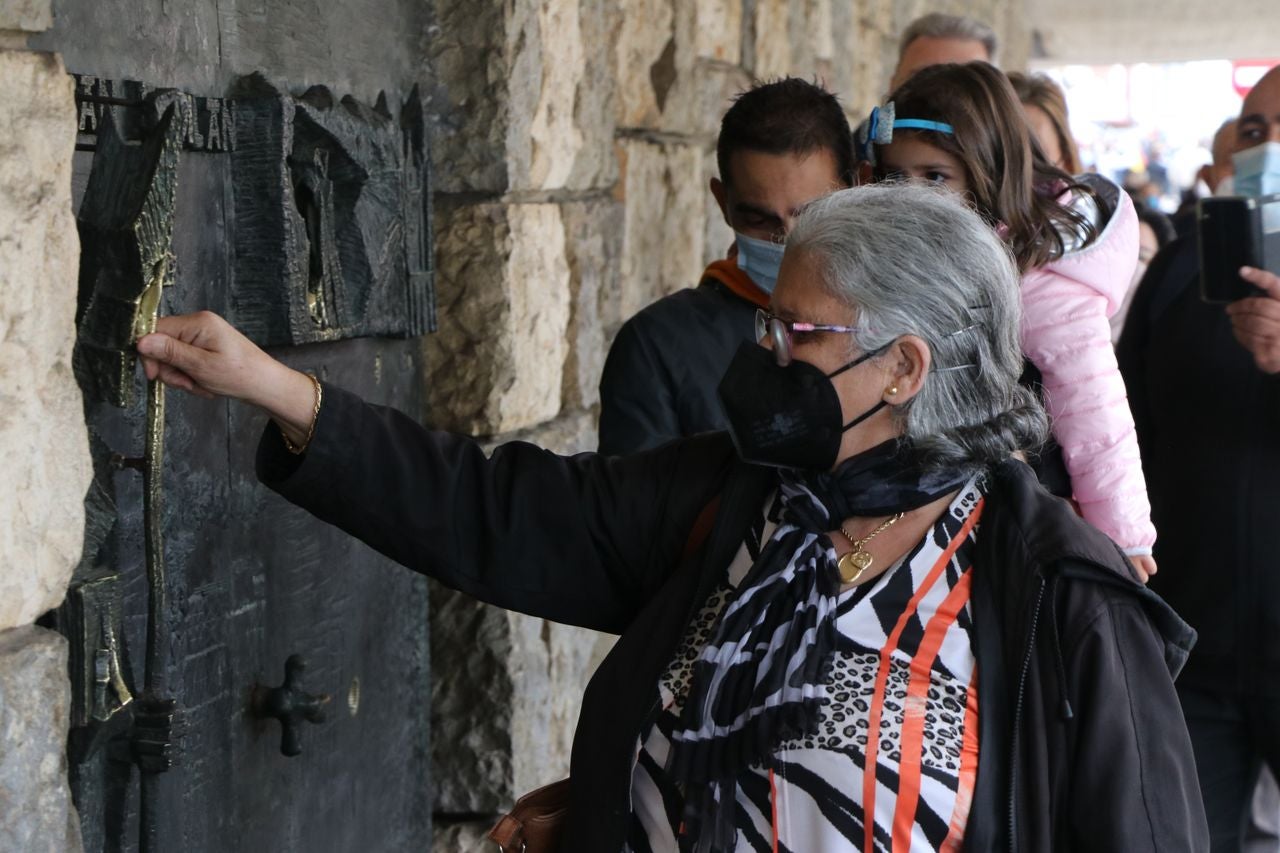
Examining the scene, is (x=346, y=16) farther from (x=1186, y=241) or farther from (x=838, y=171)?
(x=1186, y=241)

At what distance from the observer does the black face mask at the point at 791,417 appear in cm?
165

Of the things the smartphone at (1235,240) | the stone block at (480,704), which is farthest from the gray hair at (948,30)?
the stone block at (480,704)

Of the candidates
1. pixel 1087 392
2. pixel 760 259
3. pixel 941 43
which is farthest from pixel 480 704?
pixel 941 43

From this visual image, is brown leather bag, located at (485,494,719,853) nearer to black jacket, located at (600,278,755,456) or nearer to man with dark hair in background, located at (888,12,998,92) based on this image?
black jacket, located at (600,278,755,456)

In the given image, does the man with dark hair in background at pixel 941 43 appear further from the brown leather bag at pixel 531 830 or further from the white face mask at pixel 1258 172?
the brown leather bag at pixel 531 830

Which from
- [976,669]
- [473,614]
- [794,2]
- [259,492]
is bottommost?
[473,614]

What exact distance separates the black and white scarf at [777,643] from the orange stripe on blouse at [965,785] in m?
0.15

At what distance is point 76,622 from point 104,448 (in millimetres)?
176

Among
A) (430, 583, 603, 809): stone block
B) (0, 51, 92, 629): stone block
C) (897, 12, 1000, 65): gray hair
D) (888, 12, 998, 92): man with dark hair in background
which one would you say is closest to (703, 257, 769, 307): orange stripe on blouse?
(430, 583, 603, 809): stone block

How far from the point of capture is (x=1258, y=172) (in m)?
2.35

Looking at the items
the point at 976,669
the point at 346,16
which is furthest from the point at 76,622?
the point at 346,16

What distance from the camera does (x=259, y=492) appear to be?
6.29 ft

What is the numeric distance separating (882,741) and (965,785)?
0.31ft

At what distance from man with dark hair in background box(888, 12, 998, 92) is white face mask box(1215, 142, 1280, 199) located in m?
1.43
